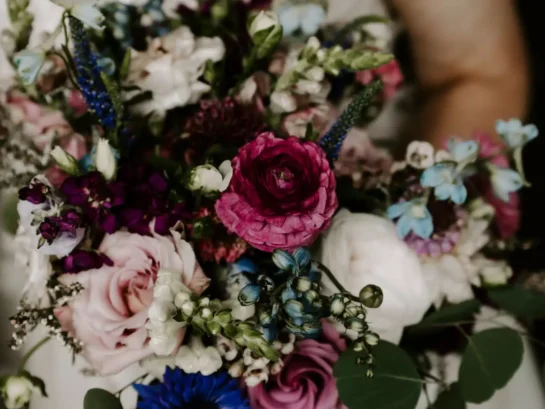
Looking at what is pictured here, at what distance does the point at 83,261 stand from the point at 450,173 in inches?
13.9

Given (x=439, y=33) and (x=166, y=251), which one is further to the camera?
(x=439, y=33)

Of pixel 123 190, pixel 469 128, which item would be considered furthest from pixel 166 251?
pixel 469 128

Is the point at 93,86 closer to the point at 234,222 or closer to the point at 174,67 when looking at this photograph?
the point at 174,67

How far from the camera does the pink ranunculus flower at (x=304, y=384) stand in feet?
1.67

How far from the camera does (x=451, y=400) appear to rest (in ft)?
1.96

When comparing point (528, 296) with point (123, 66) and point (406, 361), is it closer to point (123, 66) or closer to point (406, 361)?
point (406, 361)

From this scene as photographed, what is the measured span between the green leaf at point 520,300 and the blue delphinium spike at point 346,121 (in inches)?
11.1

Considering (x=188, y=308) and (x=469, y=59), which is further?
(x=469, y=59)

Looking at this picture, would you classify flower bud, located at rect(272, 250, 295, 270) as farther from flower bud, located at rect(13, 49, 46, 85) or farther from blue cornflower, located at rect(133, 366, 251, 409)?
flower bud, located at rect(13, 49, 46, 85)

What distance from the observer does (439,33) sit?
818mm

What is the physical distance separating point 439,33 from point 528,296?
0.40m

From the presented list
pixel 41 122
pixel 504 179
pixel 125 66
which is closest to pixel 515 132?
pixel 504 179

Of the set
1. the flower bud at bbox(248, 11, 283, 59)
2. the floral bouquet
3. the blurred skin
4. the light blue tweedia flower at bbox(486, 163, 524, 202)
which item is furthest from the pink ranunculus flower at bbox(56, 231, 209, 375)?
the blurred skin

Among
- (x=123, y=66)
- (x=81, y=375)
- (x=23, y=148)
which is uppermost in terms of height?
(x=123, y=66)
